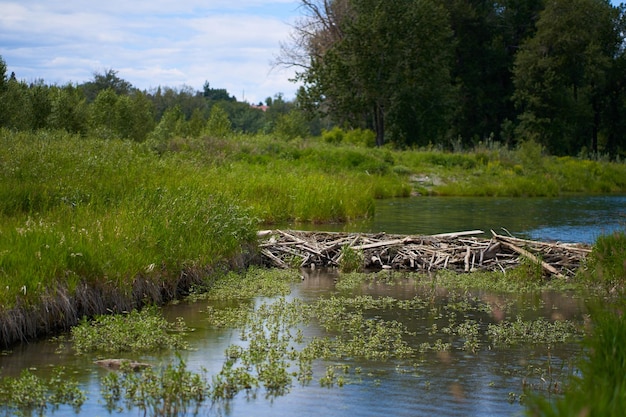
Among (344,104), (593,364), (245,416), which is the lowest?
(245,416)

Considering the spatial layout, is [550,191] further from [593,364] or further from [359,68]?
[593,364]

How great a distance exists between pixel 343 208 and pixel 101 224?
13430 mm

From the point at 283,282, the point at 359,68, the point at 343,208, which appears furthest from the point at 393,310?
the point at 359,68

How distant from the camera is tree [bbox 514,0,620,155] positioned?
5847cm

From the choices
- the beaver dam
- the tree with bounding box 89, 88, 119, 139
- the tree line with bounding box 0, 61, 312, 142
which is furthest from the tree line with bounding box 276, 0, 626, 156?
the beaver dam

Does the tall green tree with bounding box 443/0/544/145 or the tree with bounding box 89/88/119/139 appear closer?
the tree with bounding box 89/88/119/139

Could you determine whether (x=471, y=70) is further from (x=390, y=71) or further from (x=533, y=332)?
(x=533, y=332)

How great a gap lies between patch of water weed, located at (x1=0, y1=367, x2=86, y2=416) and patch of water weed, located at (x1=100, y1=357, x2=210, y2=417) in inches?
11.0

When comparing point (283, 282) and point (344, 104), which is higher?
point (344, 104)

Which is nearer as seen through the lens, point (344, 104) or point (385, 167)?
point (385, 167)

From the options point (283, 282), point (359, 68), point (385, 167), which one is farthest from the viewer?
point (359, 68)

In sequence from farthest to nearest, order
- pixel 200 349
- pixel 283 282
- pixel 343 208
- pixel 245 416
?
pixel 343 208
pixel 283 282
pixel 200 349
pixel 245 416

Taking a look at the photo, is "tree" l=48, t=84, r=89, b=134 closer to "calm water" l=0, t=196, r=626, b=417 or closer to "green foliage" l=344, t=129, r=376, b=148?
"green foliage" l=344, t=129, r=376, b=148

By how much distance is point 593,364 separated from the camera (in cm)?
580
